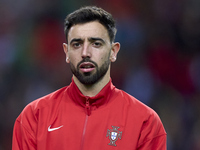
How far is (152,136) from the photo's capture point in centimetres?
269

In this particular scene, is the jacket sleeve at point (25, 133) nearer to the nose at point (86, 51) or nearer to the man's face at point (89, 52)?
the man's face at point (89, 52)

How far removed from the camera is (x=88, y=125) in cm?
268

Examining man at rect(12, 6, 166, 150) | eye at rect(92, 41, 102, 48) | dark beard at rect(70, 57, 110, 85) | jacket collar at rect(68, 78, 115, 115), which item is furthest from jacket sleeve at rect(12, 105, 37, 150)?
eye at rect(92, 41, 102, 48)

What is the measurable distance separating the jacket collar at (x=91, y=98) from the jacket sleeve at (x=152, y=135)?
36 cm

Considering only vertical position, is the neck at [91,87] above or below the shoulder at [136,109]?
above

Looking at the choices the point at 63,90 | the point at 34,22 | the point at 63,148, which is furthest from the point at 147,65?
the point at 63,148

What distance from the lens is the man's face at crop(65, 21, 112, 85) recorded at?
104 inches

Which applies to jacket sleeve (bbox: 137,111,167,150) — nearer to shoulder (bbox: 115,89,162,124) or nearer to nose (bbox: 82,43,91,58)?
shoulder (bbox: 115,89,162,124)

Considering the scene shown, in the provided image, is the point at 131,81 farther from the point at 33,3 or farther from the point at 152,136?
the point at 152,136

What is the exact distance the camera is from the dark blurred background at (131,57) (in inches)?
210

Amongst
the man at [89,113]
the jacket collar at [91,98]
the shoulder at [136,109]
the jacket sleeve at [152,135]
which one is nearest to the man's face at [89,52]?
the man at [89,113]

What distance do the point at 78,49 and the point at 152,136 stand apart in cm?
84

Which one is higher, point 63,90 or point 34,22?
point 34,22

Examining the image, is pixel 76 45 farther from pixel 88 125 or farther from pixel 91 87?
pixel 88 125
